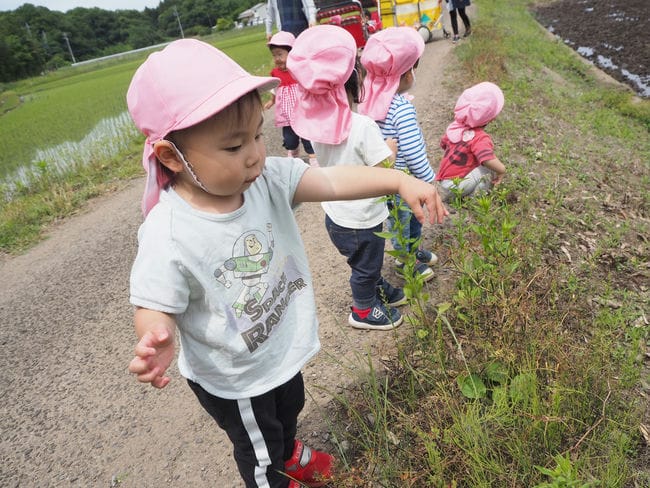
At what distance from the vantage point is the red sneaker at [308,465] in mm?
1976

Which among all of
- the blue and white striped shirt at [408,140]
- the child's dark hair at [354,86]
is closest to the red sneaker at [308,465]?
the blue and white striped shirt at [408,140]

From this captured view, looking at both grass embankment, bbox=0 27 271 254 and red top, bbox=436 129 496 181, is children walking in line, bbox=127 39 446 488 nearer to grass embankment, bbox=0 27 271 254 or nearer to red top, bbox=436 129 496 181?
red top, bbox=436 129 496 181

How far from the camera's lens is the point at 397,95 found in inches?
119

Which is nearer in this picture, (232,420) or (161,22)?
(232,420)

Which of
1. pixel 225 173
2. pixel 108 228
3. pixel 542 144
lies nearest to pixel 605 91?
pixel 542 144

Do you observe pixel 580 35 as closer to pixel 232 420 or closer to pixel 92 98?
pixel 92 98

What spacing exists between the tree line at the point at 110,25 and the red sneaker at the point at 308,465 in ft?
214

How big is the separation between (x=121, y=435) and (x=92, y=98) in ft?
57.2

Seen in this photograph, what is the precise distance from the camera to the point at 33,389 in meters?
3.11

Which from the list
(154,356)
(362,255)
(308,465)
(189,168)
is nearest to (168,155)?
(189,168)

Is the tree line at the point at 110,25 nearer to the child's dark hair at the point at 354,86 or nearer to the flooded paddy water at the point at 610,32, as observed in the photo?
the flooded paddy water at the point at 610,32

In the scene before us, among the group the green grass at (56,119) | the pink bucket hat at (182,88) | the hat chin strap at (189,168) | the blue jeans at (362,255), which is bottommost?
the green grass at (56,119)

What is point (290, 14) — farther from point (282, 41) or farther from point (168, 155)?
point (168, 155)

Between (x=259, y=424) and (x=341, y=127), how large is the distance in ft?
5.21
